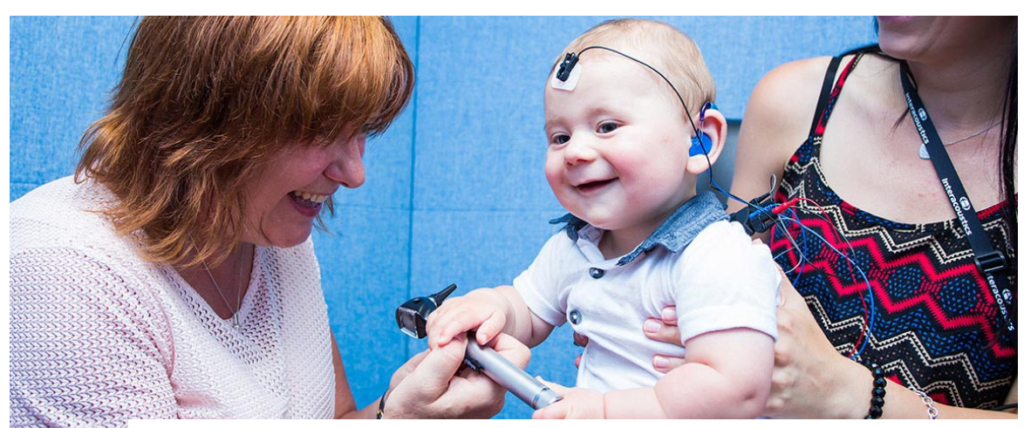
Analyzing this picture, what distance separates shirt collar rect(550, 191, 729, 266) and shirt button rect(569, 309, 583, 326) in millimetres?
106

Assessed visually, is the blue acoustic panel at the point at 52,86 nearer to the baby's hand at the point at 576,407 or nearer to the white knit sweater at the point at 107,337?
the white knit sweater at the point at 107,337

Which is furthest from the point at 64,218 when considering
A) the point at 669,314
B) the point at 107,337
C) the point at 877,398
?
the point at 877,398

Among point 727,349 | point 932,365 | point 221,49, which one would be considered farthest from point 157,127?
point 932,365

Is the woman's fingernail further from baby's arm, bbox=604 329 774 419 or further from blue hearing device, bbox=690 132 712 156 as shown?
blue hearing device, bbox=690 132 712 156

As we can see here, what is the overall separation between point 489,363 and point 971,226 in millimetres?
731

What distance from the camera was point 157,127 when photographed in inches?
37.9

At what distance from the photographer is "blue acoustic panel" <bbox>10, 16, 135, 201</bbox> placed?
1.22 metres

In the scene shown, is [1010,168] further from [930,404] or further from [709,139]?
[709,139]

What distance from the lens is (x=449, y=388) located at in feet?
3.22

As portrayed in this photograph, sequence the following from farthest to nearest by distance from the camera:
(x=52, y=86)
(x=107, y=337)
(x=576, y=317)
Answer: (x=52, y=86)
(x=576, y=317)
(x=107, y=337)

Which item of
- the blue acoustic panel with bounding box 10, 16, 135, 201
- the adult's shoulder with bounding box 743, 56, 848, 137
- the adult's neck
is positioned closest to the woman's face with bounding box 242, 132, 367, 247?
the blue acoustic panel with bounding box 10, 16, 135, 201

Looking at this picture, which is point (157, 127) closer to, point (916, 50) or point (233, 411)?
point (233, 411)

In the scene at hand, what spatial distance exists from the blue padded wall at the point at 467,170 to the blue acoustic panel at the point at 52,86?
1.01 meters

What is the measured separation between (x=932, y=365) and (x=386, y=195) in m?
1.74
